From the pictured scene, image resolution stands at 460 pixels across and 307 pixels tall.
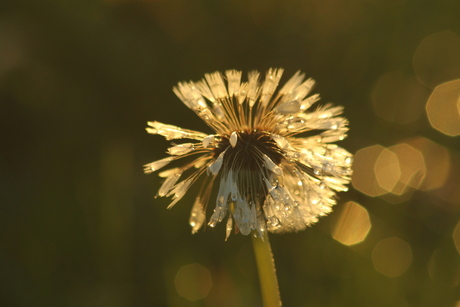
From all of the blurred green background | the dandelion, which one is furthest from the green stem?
the blurred green background

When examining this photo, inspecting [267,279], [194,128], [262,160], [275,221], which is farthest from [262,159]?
[194,128]

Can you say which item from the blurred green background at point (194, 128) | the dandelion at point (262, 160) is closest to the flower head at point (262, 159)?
the dandelion at point (262, 160)

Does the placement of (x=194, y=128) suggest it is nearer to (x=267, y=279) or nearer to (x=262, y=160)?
(x=262, y=160)

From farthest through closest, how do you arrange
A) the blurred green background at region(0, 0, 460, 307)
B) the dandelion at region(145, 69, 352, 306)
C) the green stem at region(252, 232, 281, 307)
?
the blurred green background at region(0, 0, 460, 307), the dandelion at region(145, 69, 352, 306), the green stem at region(252, 232, 281, 307)

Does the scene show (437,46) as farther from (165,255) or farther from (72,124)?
(72,124)

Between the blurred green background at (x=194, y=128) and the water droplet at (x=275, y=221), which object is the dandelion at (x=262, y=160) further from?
the blurred green background at (x=194, y=128)

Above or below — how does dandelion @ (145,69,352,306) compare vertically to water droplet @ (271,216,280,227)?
above

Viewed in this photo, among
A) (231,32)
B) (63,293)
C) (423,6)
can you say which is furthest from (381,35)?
(63,293)

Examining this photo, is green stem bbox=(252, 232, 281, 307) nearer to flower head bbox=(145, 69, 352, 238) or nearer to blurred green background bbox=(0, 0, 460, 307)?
flower head bbox=(145, 69, 352, 238)

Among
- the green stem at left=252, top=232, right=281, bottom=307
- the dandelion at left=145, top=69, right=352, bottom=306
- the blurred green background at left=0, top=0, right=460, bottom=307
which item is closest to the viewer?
the green stem at left=252, top=232, right=281, bottom=307
